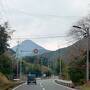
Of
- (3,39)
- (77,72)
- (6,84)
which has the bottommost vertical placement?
(6,84)

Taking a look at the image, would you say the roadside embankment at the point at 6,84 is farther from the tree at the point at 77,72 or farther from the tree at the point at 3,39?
the tree at the point at 77,72

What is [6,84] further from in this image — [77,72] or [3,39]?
[77,72]

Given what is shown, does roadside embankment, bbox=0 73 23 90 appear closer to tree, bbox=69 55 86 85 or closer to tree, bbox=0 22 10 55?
tree, bbox=0 22 10 55

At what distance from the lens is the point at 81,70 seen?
6644cm

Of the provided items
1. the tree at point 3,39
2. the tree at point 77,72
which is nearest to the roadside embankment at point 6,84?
the tree at point 3,39

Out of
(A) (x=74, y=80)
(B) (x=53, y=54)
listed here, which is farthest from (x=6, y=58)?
(B) (x=53, y=54)

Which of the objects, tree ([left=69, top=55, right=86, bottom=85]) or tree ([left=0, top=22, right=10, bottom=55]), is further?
tree ([left=69, top=55, right=86, bottom=85])

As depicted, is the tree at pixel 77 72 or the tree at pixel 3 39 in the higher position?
the tree at pixel 3 39

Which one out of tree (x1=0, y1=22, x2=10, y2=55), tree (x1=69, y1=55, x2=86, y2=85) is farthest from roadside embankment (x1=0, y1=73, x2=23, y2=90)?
tree (x1=69, y1=55, x2=86, y2=85)

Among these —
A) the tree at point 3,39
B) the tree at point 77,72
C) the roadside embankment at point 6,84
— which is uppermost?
the tree at point 3,39

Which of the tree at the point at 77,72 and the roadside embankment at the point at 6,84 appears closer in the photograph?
the roadside embankment at the point at 6,84

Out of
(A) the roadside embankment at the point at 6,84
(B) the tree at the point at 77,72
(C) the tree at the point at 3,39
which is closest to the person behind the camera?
(A) the roadside embankment at the point at 6,84

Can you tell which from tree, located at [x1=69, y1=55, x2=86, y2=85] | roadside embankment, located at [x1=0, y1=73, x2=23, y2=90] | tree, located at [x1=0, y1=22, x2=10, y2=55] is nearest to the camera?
roadside embankment, located at [x1=0, y1=73, x2=23, y2=90]

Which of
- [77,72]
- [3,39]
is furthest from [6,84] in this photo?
[77,72]
